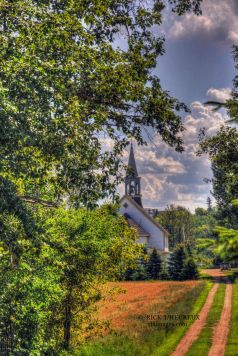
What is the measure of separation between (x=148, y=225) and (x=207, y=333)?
1771 inches

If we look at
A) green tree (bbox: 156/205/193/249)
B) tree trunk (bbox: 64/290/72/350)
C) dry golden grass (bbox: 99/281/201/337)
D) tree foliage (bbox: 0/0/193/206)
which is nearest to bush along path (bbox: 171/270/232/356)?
dry golden grass (bbox: 99/281/201/337)

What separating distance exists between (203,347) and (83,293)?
287 inches

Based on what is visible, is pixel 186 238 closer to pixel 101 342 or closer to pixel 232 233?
pixel 101 342

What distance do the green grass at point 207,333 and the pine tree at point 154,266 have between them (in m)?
21.3

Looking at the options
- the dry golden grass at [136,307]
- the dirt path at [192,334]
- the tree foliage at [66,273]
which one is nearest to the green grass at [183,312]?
the dirt path at [192,334]

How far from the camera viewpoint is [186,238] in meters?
109

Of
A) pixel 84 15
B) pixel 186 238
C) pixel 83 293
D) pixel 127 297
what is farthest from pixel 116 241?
pixel 186 238

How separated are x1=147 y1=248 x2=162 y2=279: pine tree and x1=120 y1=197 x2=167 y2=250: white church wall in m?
9.35

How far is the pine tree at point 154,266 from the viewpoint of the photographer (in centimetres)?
5412

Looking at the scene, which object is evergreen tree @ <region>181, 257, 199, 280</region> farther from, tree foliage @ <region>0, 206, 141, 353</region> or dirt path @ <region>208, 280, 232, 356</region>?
tree foliage @ <region>0, 206, 141, 353</region>

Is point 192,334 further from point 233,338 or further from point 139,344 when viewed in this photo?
point 139,344

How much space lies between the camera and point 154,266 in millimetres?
54469

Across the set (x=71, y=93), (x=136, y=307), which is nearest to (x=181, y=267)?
(x=136, y=307)

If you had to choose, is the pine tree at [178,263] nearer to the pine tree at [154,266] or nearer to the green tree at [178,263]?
the green tree at [178,263]
